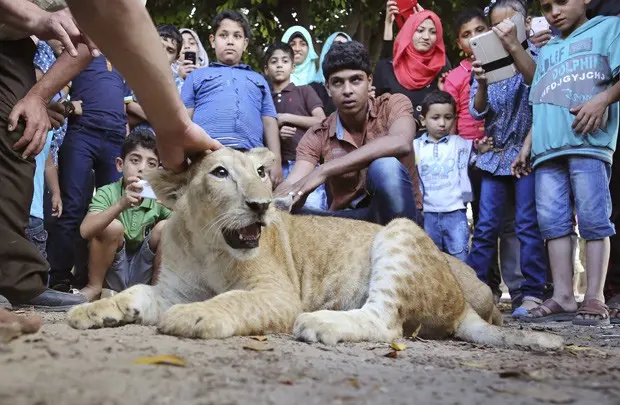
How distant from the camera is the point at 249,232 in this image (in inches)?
130

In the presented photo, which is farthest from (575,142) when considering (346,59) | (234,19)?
(234,19)

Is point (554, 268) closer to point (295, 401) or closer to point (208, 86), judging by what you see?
point (208, 86)

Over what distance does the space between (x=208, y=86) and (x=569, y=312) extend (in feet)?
11.2

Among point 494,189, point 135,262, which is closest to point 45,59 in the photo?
point 135,262

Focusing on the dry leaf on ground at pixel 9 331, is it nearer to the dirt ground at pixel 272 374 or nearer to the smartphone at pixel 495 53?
the dirt ground at pixel 272 374

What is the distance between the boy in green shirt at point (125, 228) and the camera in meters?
5.55

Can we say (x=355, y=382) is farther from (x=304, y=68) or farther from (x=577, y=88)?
(x=304, y=68)

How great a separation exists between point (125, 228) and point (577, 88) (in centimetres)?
370

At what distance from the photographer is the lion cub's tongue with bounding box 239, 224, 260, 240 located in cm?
329

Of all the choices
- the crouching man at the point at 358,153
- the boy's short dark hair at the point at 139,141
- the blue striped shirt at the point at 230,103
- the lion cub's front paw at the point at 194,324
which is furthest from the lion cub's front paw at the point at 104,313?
the boy's short dark hair at the point at 139,141

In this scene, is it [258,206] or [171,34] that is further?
[171,34]

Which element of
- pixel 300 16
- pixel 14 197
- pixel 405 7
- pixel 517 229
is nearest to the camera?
pixel 14 197

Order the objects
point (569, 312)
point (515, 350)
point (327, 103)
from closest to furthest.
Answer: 1. point (515, 350)
2. point (569, 312)
3. point (327, 103)

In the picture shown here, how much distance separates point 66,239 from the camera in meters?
6.04
